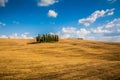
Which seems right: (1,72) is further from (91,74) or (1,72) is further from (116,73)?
(116,73)

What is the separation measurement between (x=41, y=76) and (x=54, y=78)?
269cm

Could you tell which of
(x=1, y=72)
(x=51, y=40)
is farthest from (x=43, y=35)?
(x=1, y=72)

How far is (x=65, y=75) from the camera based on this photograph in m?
26.1

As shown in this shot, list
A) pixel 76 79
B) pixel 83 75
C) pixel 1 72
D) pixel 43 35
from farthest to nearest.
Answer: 1. pixel 43 35
2. pixel 1 72
3. pixel 83 75
4. pixel 76 79

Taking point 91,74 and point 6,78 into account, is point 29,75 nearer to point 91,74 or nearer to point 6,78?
point 6,78

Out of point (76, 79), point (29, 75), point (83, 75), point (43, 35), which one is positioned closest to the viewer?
point (76, 79)

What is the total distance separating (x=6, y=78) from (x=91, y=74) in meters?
12.0

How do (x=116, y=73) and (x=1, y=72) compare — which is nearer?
(x=116, y=73)

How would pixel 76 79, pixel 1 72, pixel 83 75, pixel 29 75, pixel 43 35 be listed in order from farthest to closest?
pixel 43 35, pixel 1 72, pixel 29 75, pixel 83 75, pixel 76 79

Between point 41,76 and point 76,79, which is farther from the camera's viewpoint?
point 41,76

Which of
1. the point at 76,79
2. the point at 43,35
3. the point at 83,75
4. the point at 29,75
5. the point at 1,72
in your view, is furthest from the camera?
the point at 43,35

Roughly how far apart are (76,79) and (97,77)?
2.84m

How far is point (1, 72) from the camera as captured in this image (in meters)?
30.3

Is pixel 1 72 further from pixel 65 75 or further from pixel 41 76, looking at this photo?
pixel 65 75
